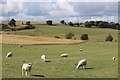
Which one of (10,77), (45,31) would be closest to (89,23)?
(45,31)


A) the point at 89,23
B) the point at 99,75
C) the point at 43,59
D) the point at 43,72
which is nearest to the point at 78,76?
the point at 99,75

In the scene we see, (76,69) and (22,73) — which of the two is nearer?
(22,73)

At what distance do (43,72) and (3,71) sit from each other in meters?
3.55

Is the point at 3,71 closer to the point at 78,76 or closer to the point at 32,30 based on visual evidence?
the point at 78,76

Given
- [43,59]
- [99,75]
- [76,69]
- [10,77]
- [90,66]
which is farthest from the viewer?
[43,59]

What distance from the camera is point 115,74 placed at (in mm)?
27047

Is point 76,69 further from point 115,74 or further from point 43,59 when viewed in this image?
point 43,59

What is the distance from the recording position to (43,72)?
2800cm

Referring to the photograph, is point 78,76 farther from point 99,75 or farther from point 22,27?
point 22,27

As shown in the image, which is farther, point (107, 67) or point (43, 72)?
point (107, 67)

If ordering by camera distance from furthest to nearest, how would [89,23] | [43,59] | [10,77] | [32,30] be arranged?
[89,23], [32,30], [43,59], [10,77]

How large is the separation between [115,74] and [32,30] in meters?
135

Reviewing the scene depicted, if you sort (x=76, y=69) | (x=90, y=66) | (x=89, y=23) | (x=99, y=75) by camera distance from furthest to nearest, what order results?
(x=89, y=23) → (x=90, y=66) → (x=76, y=69) → (x=99, y=75)

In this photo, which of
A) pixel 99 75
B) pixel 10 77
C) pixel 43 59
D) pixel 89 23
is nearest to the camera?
pixel 10 77
